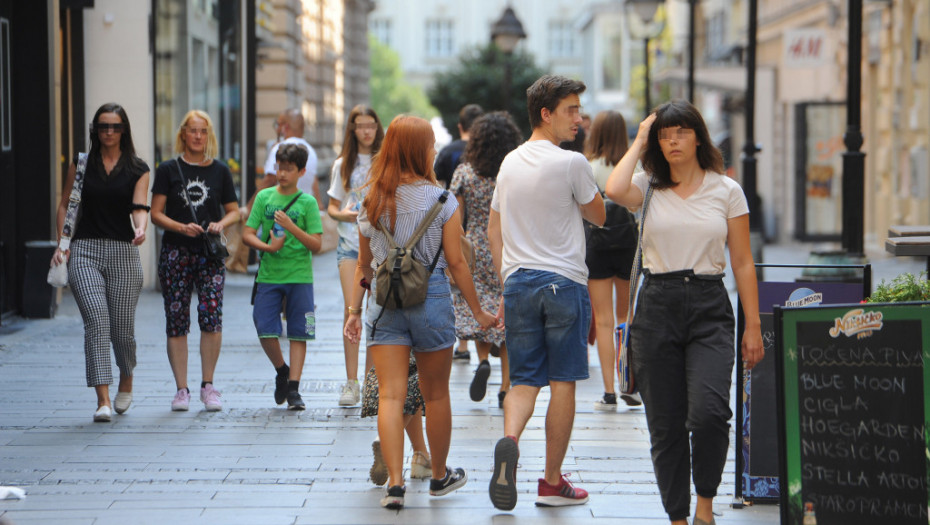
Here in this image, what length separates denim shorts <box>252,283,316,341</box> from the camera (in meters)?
8.48

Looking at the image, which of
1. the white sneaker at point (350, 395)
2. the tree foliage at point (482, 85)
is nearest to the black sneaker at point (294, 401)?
the white sneaker at point (350, 395)

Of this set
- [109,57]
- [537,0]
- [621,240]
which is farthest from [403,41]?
[621,240]

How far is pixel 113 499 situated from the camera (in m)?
6.15

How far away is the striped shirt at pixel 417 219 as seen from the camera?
5965mm

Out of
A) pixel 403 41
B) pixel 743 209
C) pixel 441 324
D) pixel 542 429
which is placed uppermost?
pixel 403 41

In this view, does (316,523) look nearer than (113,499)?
Yes

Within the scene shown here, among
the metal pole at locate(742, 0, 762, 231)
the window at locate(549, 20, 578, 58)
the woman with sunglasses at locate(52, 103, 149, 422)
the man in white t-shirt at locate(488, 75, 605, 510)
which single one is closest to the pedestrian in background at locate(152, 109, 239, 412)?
the woman with sunglasses at locate(52, 103, 149, 422)

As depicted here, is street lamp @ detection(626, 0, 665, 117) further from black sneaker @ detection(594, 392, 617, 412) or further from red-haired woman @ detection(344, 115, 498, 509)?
red-haired woman @ detection(344, 115, 498, 509)

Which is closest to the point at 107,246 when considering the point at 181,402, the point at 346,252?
the point at 181,402

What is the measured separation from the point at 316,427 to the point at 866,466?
3594mm

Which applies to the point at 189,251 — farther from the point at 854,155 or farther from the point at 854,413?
the point at 854,155

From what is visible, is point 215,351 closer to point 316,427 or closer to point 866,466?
point 316,427

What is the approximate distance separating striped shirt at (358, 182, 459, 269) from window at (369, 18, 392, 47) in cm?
9576

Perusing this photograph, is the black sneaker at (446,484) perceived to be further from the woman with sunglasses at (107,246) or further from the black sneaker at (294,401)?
the woman with sunglasses at (107,246)
